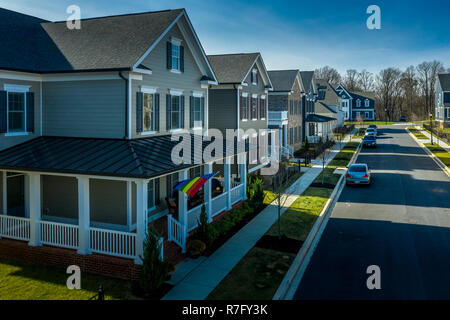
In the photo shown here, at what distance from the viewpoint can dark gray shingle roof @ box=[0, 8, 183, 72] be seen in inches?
623

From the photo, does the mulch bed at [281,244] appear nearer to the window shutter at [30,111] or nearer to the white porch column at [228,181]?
the white porch column at [228,181]

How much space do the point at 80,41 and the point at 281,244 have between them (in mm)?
13009

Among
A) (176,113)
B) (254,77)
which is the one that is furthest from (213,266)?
(254,77)

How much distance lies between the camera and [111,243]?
42.8 feet

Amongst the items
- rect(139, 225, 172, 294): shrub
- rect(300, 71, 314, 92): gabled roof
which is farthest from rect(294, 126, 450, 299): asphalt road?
rect(300, 71, 314, 92): gabled roof

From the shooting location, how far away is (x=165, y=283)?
1177 cm

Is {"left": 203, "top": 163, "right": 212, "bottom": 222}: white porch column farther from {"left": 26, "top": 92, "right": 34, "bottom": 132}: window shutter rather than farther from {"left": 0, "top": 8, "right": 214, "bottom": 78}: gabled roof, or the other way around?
{"left": 26, "top": 92, "right": 34, "bottom": 132}: window shutter

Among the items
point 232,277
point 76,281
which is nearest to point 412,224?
point 232,277

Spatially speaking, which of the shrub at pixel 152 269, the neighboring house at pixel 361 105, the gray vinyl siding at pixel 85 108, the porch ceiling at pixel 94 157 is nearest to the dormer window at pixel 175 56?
the gray vinyl siding at pixel 85 108
